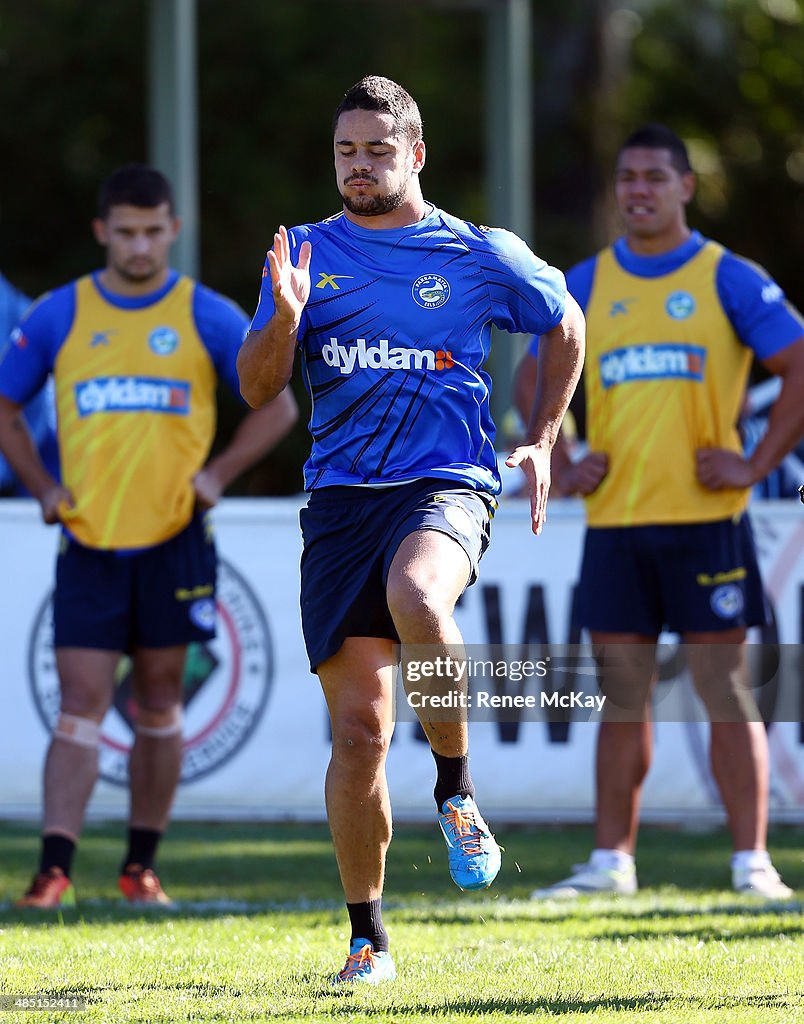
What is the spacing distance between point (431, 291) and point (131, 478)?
2291mm

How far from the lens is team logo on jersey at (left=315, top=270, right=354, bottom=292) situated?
503cm

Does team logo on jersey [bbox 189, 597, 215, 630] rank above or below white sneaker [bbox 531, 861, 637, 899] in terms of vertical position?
above

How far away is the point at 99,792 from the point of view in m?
9.05

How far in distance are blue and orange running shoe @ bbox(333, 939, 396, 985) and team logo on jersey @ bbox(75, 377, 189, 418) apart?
2740 millimetres

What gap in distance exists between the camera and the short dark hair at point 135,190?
23.2ft

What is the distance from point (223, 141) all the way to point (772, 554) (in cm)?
1261

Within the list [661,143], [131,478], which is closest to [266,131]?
[661,143]

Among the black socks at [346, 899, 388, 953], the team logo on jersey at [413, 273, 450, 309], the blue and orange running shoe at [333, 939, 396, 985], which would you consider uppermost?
the team logo on jersey at [413, 273, 450, 309]

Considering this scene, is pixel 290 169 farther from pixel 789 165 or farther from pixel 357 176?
pixel 357 176

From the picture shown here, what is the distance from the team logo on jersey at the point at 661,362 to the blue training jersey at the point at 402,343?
2.08 meters

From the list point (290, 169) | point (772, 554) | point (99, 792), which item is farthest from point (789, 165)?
point (99, 792)

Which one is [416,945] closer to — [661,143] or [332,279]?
[332,279]

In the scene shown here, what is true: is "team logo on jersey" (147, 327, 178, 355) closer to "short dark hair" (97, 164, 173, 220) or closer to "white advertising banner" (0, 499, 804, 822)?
"short dark hair" (97, 164, 173, 220)

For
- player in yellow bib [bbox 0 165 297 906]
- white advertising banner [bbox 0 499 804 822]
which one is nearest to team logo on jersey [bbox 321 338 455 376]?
player in yellow bib [bbox 0 165 297 906]
